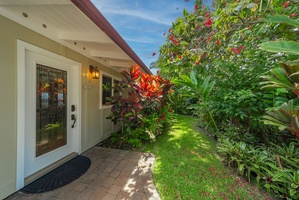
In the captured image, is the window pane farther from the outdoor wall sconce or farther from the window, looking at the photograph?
the outdoor wall sconce

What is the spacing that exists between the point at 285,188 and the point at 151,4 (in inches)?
227

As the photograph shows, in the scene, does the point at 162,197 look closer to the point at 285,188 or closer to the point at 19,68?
the point at 285,188

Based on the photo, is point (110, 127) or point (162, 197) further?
point (110, 127)

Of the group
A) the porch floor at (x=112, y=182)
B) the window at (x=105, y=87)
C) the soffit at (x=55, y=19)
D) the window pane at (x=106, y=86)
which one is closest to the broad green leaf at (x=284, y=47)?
the soffit at (x=55, y=19)

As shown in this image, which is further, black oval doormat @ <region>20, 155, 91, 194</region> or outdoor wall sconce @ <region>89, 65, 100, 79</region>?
outdoor wall sconce @ <region>89, 65, 100, 79</region>

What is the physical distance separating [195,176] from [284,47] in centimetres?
264

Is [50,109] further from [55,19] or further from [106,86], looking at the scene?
[106,86]

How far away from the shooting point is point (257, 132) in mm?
3723

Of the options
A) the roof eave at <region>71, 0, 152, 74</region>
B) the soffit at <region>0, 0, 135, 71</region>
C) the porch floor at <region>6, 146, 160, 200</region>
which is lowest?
the porch floor at <region>6, 146, 160, 200</region>

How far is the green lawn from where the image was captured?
7.48ft

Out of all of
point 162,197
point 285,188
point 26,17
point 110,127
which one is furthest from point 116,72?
point 285,188

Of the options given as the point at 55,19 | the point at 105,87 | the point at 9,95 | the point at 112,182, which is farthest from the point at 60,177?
the point at 55,19

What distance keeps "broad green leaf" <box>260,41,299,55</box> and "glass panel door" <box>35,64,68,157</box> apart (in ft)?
11.7

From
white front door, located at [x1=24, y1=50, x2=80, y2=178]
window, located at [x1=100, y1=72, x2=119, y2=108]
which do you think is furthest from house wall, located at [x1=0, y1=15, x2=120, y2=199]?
window, located at [x1=100, y1=72, x2=119, y2=108]
